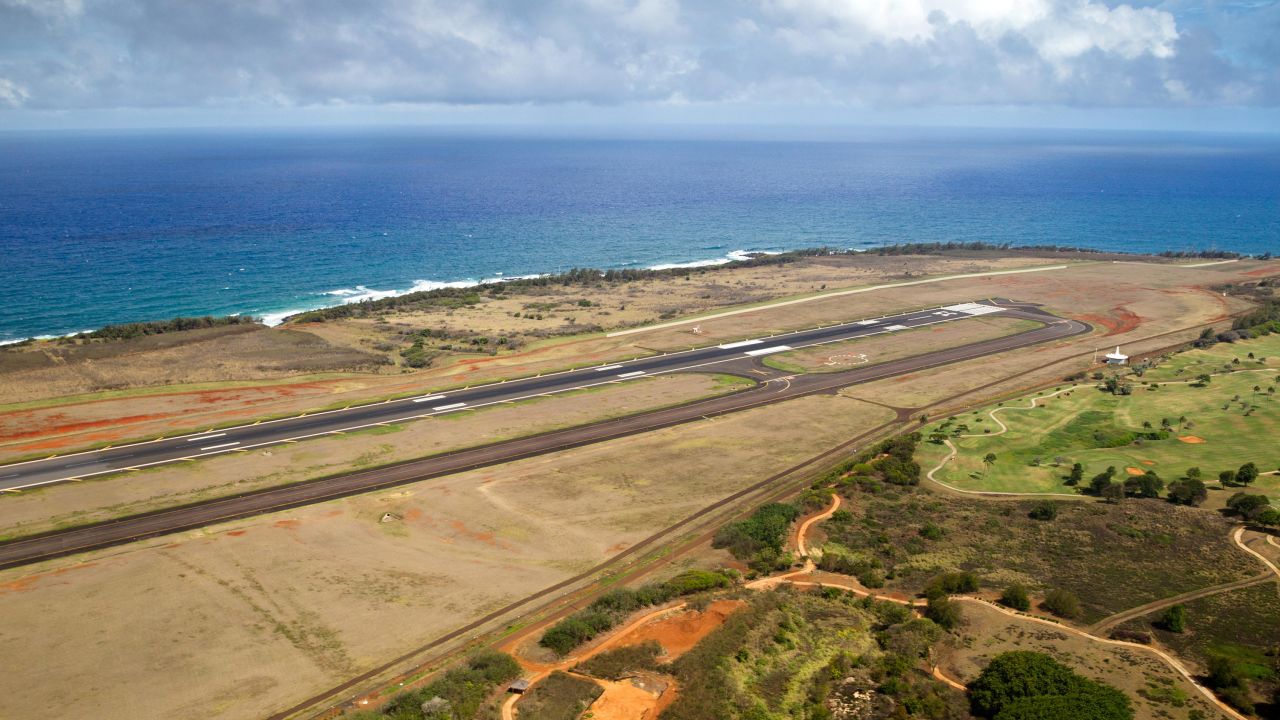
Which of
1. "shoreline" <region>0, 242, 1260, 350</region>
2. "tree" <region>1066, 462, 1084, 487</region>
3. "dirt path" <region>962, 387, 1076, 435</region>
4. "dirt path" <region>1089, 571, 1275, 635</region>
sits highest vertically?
"shoreline" <region>0, 242, 1260, 350</region>

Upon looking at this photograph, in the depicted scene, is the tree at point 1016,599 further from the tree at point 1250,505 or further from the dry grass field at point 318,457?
the dry grass field at point 318,457

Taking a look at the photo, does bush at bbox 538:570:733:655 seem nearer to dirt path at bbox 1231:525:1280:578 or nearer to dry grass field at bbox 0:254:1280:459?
dirt path at bbox 1231:525:1280:578

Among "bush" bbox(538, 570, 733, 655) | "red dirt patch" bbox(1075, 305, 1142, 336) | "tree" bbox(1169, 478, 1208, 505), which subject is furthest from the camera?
"red dirt patch" bbox(1075, 305, 1142, 336)

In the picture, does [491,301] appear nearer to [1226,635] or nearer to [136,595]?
[136,595]

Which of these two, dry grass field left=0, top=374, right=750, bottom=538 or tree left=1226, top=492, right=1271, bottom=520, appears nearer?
tree left=1226, top=492, right=1271, bottom=520

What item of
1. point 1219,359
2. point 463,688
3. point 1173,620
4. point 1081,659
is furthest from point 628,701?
point 1219,359

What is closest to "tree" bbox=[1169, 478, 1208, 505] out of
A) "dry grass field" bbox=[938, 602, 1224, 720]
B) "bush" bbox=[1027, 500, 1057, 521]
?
"bush" bbox=[1027, 500, 1057, 521]

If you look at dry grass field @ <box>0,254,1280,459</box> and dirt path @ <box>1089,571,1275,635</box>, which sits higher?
dry grass field @ <box>0,254,1280,459</box>

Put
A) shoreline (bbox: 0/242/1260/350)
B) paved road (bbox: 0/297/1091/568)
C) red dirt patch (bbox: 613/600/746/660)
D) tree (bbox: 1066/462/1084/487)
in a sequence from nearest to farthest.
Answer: red dirt patch (bbox: 613/600/746/660), paved road (bbox: 0/297/1091/568), tree (bbox: 1066/462/1084/487), shoreline (bbox: 0/242/1260/350)
